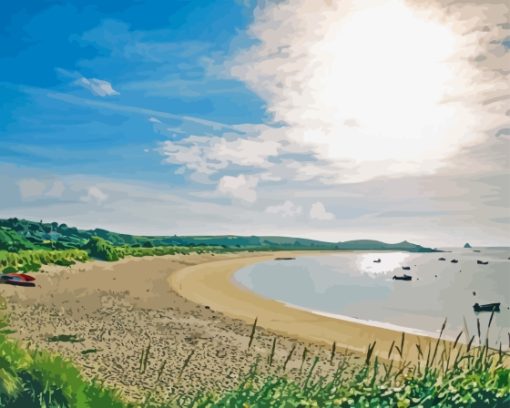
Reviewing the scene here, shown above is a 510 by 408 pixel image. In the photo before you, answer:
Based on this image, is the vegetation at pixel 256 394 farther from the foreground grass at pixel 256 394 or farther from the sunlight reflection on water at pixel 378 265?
the sunlight reflection on water at pixel 378 265

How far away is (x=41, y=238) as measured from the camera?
48.9 m

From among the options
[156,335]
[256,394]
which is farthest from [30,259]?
[256,394]

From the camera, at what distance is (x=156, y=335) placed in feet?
45.1

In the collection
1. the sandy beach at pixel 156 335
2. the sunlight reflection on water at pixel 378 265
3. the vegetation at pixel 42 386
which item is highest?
the vegetation at pixel 42 386

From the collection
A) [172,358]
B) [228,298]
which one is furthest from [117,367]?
[228,298]

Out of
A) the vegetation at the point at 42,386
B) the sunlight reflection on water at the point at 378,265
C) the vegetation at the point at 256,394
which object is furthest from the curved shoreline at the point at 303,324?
the sunlight reflection on water at the point at 378,265

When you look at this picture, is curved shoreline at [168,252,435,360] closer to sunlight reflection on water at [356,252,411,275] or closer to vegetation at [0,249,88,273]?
vegetation at [0,249,88,273]

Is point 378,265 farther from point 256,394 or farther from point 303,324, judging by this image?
point 256,394

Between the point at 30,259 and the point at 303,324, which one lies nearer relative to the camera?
the point at 303,324

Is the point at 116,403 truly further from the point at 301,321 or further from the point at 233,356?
the point at 301,321

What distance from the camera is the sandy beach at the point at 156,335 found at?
366 inches

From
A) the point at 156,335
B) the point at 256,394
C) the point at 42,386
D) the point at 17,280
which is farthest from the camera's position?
the point at 17,280

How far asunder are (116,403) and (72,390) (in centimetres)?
46

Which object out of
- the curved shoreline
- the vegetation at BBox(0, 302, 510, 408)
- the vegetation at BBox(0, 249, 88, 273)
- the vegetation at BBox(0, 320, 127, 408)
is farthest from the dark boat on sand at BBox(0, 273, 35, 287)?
the vegetation at BBox(0, 320, 127, 408)
